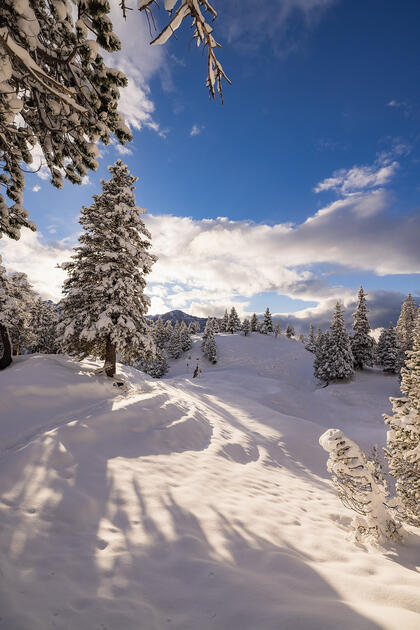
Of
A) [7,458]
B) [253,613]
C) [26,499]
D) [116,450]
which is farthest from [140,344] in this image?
[253,613]

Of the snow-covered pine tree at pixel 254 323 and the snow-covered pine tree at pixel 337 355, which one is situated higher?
the snow-covered pine tree at pixel 254 323

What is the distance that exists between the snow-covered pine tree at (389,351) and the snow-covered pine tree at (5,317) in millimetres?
44498

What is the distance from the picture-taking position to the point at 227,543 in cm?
344

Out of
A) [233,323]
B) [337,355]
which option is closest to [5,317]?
[337,355]

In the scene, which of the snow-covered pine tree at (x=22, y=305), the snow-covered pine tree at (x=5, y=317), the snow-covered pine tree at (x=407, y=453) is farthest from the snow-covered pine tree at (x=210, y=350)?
the snow-covered pine tree at (x=407, y=453)

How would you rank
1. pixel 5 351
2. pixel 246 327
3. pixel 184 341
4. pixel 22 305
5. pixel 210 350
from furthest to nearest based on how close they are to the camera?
pixel 246 327, pixel 184 341, pixel 210 350, pixel 22 305, pixel 5 351

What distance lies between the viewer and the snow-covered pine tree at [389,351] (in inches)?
1481

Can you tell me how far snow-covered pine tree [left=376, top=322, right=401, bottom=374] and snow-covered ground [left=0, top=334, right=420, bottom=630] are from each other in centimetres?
3761

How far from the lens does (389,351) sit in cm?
4012

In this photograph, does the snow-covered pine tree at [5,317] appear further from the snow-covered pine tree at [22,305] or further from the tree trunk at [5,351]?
the snow-covered pine tree at [22,305]

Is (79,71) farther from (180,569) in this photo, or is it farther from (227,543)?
(227,543)

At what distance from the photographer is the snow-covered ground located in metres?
2.13

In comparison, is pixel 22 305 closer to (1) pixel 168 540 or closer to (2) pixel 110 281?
(2) pixel 110 281

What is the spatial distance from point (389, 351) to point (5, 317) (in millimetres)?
49082
